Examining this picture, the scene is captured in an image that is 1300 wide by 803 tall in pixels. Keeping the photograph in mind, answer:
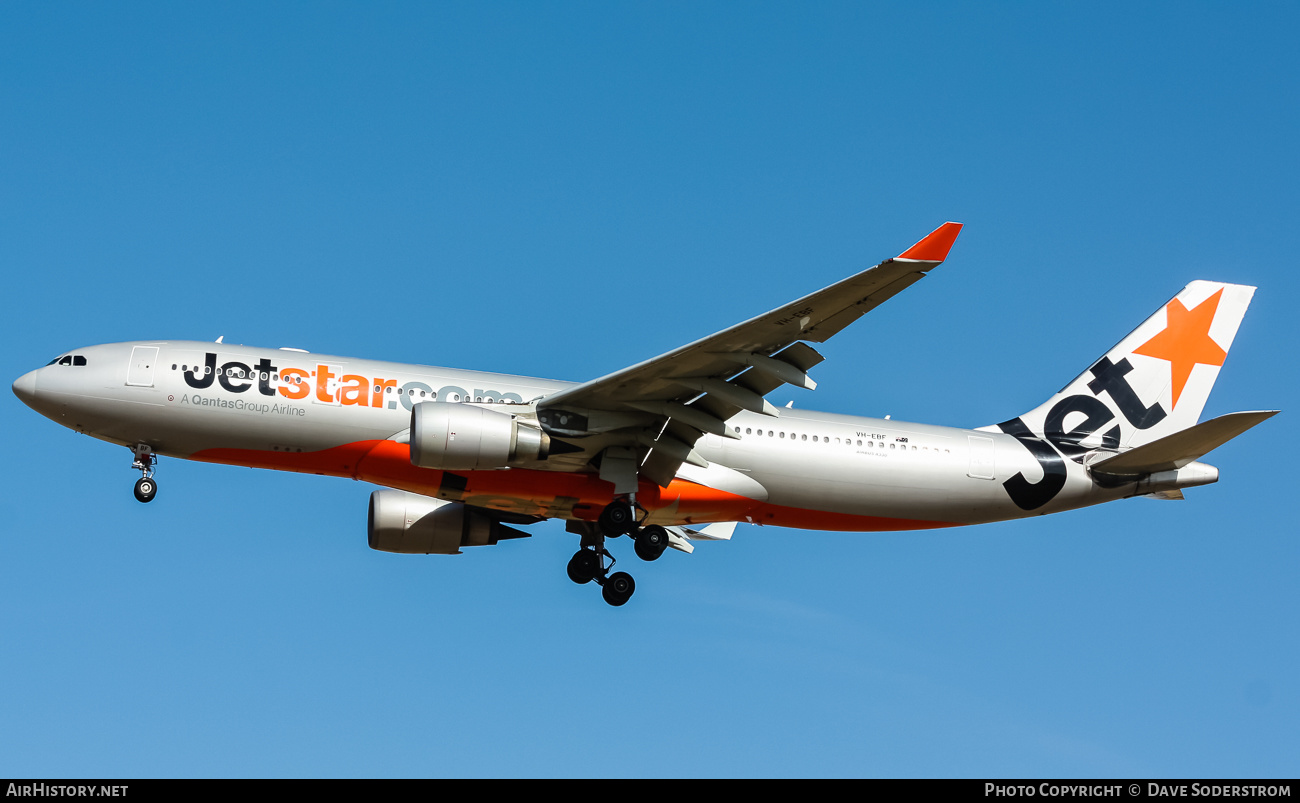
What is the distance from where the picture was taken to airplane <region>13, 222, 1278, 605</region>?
23.9m

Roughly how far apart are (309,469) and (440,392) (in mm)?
2964

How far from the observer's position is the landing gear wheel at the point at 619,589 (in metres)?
27.8

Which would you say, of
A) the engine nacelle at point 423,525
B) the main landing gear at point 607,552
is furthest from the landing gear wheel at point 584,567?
the engine nacelle at point 423,525

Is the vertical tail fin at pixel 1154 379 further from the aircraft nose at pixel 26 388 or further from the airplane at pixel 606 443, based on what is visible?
the aircraft nose at pixel 26 388

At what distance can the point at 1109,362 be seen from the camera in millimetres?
31406

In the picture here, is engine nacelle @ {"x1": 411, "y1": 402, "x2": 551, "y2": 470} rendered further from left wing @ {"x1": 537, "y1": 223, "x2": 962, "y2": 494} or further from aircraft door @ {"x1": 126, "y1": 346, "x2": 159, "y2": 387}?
aircraft door @ {"x1": 126, "y1": 346, "x2": 159, "y2": 387}

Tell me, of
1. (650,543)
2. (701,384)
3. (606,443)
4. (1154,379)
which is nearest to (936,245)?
(701,384)

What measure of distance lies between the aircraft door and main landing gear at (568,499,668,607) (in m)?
9.23

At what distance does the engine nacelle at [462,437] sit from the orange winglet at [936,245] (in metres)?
8.33

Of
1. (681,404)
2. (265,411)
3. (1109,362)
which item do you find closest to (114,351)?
(265,411)

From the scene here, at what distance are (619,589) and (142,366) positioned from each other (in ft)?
34.8
